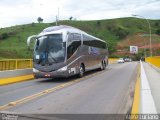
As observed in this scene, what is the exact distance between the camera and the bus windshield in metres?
22.2

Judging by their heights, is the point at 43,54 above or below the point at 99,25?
below

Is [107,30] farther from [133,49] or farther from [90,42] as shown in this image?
[90,42]

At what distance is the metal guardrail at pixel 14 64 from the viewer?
21914mm

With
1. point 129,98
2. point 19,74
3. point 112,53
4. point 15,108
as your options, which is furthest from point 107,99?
point 112,53

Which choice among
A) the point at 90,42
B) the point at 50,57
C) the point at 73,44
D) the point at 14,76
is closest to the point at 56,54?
the point at 50,57

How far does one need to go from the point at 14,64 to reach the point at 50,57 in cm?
278

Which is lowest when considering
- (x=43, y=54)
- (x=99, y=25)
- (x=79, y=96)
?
(x=79, y=96)

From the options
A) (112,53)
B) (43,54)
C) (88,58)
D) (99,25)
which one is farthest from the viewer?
(99,25)

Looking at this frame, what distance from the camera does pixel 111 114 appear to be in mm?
10289

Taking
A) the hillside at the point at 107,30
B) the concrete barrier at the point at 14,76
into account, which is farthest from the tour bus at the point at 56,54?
the hillside at the point at 107,30

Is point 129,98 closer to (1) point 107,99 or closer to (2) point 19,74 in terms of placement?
(1) point 107,99

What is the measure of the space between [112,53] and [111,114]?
120735mm

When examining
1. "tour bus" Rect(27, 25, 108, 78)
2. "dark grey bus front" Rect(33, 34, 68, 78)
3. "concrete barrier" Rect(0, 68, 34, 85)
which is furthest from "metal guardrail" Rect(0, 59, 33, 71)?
"dark grey bus front" Rect(33, 34, 68, 78)

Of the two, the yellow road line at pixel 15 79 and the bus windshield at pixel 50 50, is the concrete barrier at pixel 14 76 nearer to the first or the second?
the yellow road line at pixel 15 79
